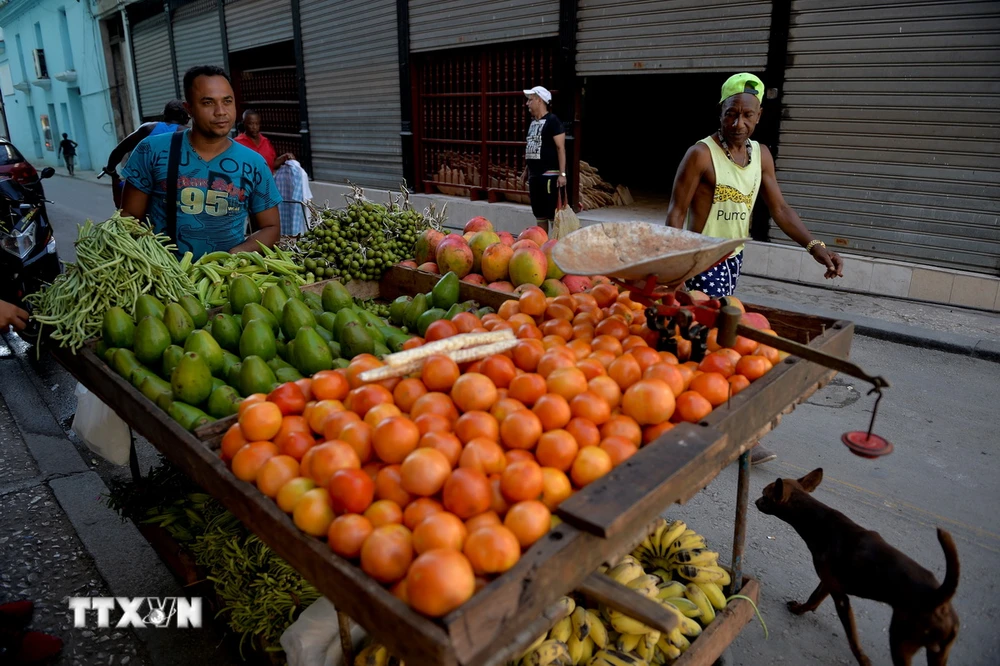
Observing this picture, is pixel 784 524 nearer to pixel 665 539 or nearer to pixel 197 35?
pixel 665 539

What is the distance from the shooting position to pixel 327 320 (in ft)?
9.22

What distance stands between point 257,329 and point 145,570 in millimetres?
1617

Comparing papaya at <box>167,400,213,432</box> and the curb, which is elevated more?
papaya at <box>167,400,213,432</box>

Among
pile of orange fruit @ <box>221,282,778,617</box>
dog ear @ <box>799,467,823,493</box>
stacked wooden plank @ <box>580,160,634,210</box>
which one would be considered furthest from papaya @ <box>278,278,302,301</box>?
stacked wooden plank @ <box>580,160,634,210</box>

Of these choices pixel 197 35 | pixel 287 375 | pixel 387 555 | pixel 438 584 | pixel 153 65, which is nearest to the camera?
pixel 438 584

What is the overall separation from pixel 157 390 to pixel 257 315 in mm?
500

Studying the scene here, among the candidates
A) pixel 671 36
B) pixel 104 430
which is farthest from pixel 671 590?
pixel 671 36

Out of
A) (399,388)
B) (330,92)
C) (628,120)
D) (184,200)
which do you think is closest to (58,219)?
(330,92)

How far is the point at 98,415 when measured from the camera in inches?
127

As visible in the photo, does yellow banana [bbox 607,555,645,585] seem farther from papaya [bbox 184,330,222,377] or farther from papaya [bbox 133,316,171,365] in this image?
papaya [bbox 133,316,171,365]

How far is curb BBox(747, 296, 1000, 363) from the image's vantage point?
5.67 meters

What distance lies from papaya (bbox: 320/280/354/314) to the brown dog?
→ 80.1 inches

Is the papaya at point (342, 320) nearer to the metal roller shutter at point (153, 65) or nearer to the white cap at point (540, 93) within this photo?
the white cap at point (540, 93)

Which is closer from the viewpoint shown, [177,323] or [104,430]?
[177,323]
